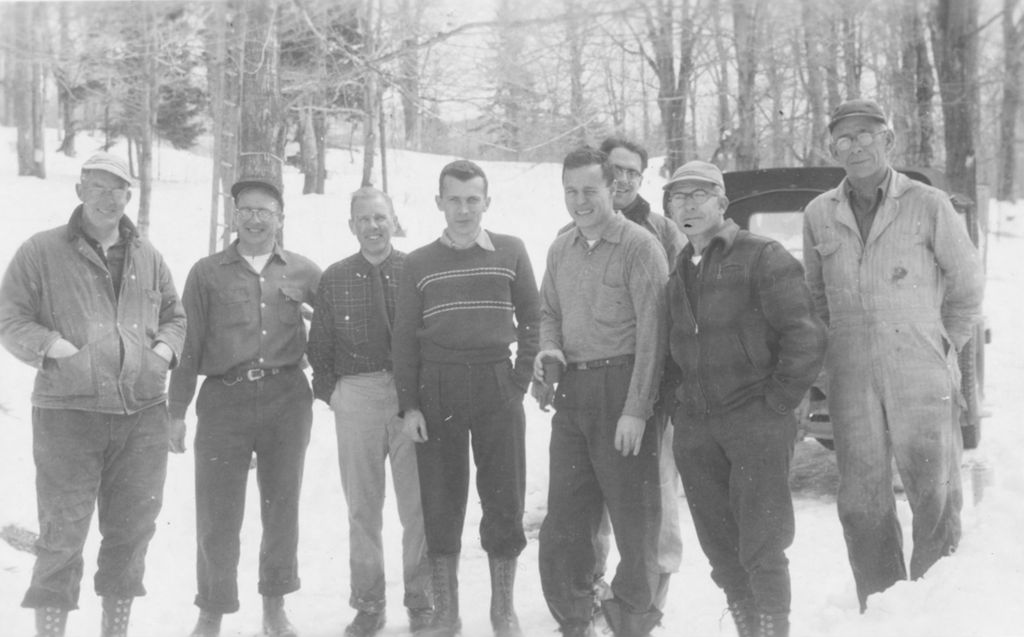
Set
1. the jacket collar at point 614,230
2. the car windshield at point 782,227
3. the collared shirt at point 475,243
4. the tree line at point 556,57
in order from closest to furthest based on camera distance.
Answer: the jacket collar at point 614,230, the collared shirt at point 475,243, the car windshield at point 782,227, the tree line at point 556,57

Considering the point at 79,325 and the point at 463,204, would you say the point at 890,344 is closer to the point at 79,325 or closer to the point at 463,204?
the point at 463,204

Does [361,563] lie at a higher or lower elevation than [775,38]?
lower

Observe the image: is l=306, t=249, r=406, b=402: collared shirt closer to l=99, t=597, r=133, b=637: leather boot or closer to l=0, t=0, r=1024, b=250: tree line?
l=99, t=597, r=133, b=637: leather boot

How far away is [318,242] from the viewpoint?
1823 cm

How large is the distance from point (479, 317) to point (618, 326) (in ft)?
2.13

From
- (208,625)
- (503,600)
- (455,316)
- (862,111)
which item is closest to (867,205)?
(862,111)

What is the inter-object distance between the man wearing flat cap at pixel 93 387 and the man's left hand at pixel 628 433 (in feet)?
6.59

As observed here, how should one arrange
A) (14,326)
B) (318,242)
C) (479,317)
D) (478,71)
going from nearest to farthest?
1. (14,326)
2. (479,317)
3. (478,71)
4. (318,242)

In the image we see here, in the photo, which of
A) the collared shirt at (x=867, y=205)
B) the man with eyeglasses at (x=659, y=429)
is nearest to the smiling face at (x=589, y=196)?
the man with eyeglasses at (x=659, y=429)

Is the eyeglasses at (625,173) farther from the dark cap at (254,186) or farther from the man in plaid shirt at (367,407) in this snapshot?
the dark cap at (254,186)

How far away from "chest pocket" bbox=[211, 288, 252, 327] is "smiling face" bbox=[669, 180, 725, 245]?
2.05 m

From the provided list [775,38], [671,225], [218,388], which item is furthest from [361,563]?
[775,38]

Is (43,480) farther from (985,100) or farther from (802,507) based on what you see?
(985,100)

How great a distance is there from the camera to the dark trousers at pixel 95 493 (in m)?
3.81
